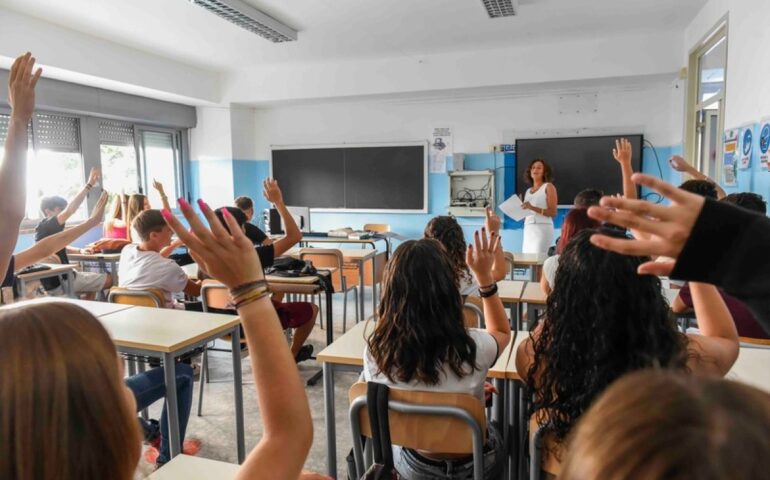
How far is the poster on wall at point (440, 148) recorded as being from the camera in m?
7.13

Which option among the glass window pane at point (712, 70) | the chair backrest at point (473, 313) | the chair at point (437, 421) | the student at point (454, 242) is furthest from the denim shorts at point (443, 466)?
the glass window pane at point (712, 70)

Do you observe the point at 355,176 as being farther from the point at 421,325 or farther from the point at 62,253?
the point at 421,325

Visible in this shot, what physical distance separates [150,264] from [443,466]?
90.2 inches

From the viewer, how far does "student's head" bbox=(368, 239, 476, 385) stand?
161cm

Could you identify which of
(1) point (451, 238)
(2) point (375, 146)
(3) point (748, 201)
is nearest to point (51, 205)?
(2) point (375, 146)

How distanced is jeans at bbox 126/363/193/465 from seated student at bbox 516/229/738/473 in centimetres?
172

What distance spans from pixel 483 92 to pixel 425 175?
1342 mm

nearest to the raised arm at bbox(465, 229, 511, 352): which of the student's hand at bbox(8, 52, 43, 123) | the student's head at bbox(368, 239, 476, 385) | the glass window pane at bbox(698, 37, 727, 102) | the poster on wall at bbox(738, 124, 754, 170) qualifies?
the student's head at bbox(368, 239, 476, 385)

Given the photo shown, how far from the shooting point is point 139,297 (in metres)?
3.03

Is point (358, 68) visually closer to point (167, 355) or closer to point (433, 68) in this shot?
point (433, 68)

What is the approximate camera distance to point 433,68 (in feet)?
21.4

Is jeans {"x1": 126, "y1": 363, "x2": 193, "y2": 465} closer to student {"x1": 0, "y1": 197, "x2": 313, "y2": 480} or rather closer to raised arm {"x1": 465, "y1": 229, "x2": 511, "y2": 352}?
raised arm {"x1": 465, "y1": 229, "x2": 511, "y2": 352}

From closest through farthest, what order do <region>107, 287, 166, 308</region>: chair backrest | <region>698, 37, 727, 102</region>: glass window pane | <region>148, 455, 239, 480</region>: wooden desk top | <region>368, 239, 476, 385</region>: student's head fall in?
1. <region>148, 455, 239, 480</region>: wooden desk top
2. <region>368, 239, 476, 385</region>: student's head
3. <region>107, 287, 166, 308</region>: chair backrest
4. <region>698, 37, 727, 102</region>: glass window pane

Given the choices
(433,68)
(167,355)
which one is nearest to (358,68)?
(433,68)
